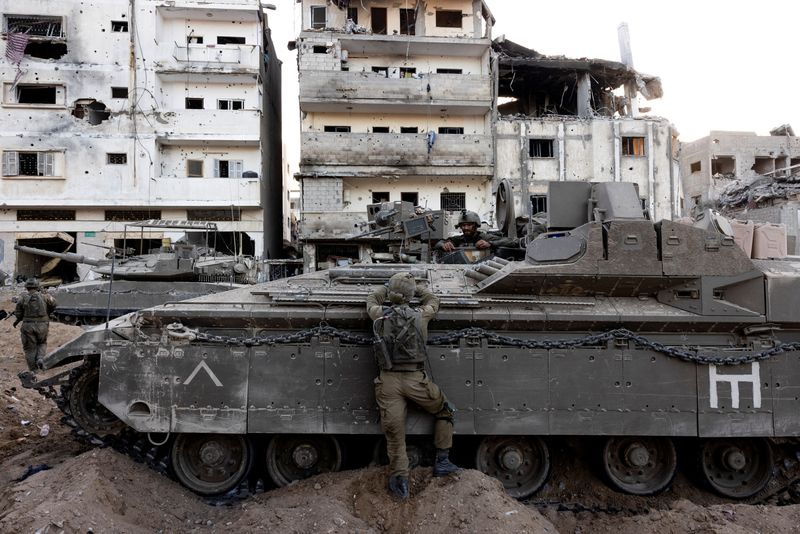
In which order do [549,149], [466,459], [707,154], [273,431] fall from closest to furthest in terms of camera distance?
[273,431]
[466,459]
[549,149]
[707,154]

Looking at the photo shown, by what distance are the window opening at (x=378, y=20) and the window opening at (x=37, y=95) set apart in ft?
50.7

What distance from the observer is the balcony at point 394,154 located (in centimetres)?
2488

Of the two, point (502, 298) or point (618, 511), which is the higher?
point (502, 298)

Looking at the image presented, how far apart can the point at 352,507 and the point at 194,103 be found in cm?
2470

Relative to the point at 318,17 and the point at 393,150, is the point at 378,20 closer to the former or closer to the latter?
the point at 318,17

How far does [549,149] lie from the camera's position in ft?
87.2

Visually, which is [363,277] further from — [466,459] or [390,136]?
[390,136]

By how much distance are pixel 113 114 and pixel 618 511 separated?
2601 cm

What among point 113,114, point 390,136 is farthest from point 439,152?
point 113,114

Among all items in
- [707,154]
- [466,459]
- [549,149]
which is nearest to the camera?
[466,459]

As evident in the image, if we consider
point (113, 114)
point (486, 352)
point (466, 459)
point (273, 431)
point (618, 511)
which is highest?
point (113, 114)

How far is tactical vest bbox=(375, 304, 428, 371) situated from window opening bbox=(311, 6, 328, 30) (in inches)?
1004

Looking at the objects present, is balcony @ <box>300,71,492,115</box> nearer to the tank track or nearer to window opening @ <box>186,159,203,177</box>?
window opening @ <box>186,159,203,177</box>

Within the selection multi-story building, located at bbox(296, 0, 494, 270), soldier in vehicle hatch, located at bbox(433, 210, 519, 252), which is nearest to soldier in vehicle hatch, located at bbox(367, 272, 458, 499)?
soldier in vehicle hatch, located at bbox(433, 210, 519, 252)
